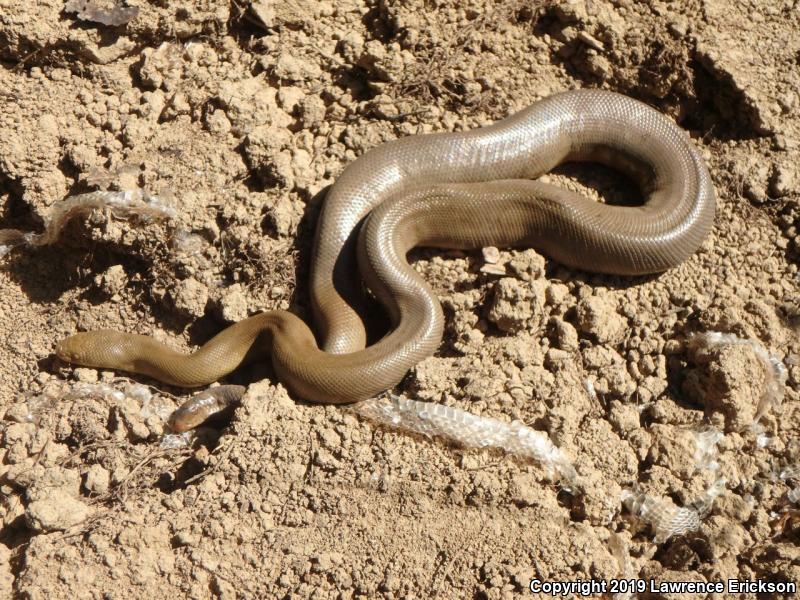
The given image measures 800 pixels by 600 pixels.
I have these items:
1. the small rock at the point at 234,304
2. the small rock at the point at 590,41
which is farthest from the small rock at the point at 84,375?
the small rock at the point at 590,41

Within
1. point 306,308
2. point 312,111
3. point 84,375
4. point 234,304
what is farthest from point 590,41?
point 84,375

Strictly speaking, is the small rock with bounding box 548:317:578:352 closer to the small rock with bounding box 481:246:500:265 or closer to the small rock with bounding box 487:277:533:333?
the small rock with bounding box 487:277:533:333

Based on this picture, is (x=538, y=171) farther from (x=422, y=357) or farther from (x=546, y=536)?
(x=546, y=536)

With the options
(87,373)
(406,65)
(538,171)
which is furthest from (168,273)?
(538,171)

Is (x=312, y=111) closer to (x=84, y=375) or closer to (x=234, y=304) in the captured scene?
(x=234, y=304)

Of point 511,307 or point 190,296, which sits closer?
point 511,307

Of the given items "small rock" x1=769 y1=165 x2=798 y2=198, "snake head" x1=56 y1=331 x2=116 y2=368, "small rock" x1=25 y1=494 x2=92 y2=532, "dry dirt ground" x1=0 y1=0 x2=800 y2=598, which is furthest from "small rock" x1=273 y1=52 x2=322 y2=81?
"small rock" x1=769 y1=165 x2=798 y2=198
